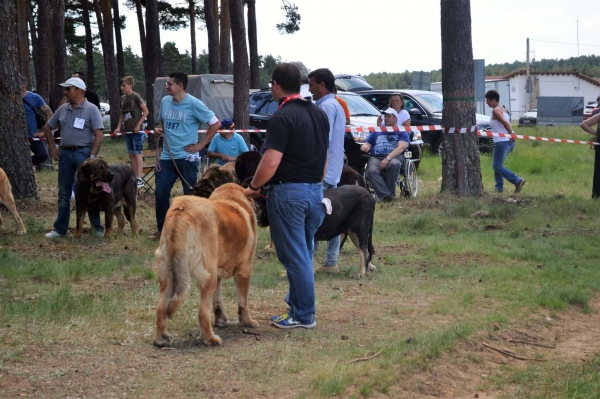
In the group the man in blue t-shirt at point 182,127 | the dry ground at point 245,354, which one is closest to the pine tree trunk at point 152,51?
the man in blue t-shirt at point 182,127

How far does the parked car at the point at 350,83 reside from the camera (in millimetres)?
27125

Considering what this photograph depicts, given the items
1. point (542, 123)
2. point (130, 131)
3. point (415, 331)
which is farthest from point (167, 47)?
point (415, 331)

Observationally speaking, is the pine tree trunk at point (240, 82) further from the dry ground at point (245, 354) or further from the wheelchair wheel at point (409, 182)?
the dry ground at point (245, 354)

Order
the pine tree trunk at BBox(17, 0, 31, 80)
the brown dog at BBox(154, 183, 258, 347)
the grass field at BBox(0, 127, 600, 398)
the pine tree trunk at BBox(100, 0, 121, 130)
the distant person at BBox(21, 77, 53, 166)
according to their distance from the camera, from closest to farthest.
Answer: the grass field at BBox(0, 127, 600, 398) < the brown dog at BBox(154, 183, 258, 347) < the distant person at BBox(21, 77, 53, 166) < the pine tree trunk at BBox(17, 0, 31, 80) < the pine tree trunk at BBox(100, 0, 121, 130)

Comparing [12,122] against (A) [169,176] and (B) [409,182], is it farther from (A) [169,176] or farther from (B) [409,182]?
(B) [409,182]

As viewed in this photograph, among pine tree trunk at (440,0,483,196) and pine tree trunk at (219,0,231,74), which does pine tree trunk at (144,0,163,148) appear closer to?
pine tree trunk at (219,0,231,74)

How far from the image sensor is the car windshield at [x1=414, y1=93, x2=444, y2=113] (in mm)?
22312

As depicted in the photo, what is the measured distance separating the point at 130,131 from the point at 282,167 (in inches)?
383

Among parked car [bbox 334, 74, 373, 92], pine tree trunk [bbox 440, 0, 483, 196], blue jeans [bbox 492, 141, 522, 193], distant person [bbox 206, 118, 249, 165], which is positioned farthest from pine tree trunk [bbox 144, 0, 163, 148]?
distant person [bbox 206, 118, 249, 165]

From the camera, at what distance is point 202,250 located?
554 centimetres

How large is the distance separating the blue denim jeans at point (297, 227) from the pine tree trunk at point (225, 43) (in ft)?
84.2

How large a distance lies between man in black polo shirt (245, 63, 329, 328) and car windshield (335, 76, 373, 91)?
20.9m

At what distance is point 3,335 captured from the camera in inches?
231

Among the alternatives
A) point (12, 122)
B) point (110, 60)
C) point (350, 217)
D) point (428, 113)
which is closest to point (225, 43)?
point (110, 60)
